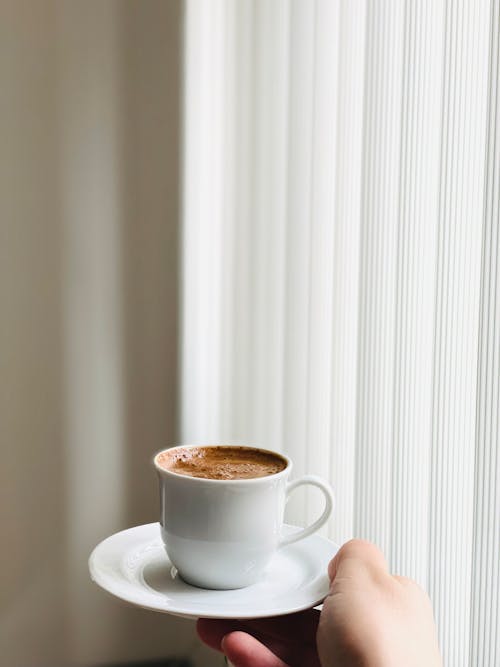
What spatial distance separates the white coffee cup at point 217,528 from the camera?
0.52 meters

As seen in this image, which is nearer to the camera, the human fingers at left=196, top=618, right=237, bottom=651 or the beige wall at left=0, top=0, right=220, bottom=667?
the human fingers at left=196, top=618, right=237, bottom=651

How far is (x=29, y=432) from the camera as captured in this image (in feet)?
4.41

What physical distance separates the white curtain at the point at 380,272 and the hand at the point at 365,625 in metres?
0.11

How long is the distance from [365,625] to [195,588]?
12 centimetres

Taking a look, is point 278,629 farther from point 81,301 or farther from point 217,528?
point 81,301

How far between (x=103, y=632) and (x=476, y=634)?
38.8 inches

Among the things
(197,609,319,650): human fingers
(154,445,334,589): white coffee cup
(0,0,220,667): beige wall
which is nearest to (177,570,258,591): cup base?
(154,445,334,589): white coffee cup

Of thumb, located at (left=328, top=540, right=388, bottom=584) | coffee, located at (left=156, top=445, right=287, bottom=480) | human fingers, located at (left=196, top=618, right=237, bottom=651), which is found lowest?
human fingers, located at (left=196, top=618, right=237, bottom=651)

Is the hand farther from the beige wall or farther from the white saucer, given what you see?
the beige wall

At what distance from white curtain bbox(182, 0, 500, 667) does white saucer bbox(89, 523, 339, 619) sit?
148 mm

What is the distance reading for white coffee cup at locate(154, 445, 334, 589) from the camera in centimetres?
52

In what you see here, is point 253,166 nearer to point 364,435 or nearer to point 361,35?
point 361,35

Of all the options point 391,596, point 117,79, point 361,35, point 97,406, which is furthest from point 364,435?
point 117,79

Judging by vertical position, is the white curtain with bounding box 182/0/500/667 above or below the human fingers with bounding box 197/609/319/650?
above
